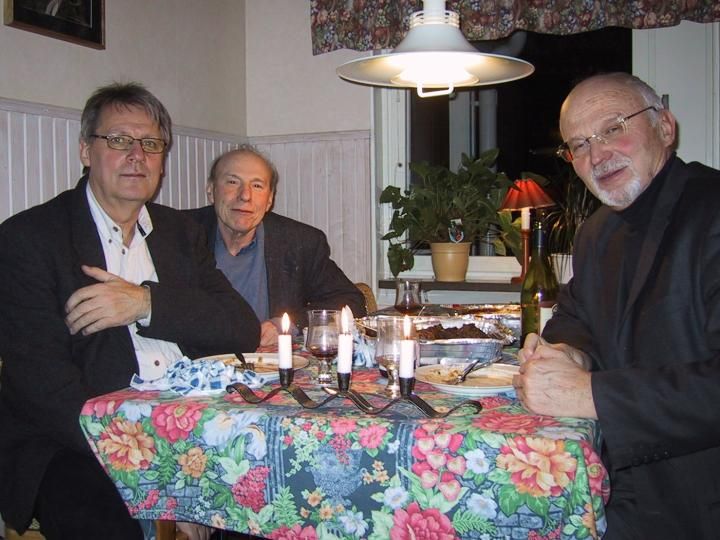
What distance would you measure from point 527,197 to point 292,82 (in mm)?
1431

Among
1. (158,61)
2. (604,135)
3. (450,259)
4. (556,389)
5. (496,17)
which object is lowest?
(556,389)

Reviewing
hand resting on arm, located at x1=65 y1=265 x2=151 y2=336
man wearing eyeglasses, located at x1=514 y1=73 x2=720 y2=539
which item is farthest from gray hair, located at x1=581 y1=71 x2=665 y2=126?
hand resting on arm, located at x1=65 y1=265 x2=151 y2=336

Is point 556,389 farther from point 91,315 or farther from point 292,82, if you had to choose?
point 292,82

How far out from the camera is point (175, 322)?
1.57 m

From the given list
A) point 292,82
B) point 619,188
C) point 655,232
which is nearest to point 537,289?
point 619,188

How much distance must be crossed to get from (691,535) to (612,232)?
0.64m

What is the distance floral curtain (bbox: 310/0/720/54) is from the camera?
302 centimetres

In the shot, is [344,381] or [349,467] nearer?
[349,467]

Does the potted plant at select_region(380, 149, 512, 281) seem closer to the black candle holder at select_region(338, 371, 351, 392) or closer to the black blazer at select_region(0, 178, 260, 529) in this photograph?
the black blazer at select_region(0, 178, 260, 529)

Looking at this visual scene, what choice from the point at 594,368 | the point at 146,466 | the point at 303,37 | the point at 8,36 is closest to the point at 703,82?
the point at 303,37

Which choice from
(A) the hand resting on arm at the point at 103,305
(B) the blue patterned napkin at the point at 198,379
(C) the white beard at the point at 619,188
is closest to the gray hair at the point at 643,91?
(C) the white beard at the point at 619,188

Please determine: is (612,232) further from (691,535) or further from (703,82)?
(703,82)

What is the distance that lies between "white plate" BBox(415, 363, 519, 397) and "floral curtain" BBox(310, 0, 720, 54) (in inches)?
87.0

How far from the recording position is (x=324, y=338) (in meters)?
1.35
